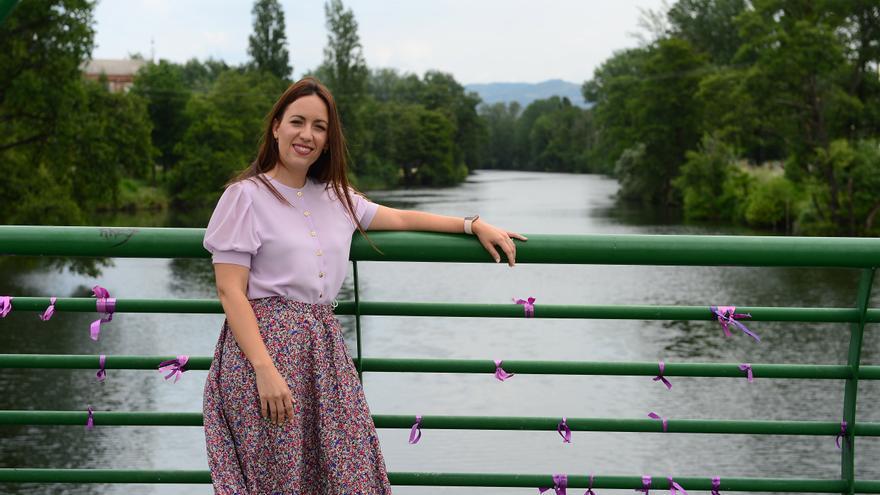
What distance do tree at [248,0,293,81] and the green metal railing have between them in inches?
3339

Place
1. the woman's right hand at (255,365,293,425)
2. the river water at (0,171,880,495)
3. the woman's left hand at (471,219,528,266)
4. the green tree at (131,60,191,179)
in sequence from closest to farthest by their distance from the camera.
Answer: the woman's right hand at (255,365,293,425) → the woman's left hand at (471,219,528,266) → the river water at (0,171,880,495) → the green tree at (131,60,191,179)

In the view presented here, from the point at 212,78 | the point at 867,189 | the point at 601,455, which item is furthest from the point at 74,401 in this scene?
the point at 212,78

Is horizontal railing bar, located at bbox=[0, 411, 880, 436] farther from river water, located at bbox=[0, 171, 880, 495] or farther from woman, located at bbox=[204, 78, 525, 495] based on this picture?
river water, located at bbox=[0, 171, 880, 495]

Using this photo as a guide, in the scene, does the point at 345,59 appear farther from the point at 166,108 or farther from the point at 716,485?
the point at 716,485

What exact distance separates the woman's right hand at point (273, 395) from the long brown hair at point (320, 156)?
429 millimetres

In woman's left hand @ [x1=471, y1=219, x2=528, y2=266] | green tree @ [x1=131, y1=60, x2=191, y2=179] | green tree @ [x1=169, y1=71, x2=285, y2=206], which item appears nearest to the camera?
woman's left hand @ [x1=471, y1=219, x2=528, y2=266]

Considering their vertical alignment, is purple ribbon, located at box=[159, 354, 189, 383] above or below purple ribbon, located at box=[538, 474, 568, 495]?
above

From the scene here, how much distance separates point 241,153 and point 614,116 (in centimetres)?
2545

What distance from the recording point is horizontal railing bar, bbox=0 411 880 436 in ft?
9.23

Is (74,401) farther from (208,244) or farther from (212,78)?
(212,78)

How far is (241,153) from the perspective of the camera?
223 ft

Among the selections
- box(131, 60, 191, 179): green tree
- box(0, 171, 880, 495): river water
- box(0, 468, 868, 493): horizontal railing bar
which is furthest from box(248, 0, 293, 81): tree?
box(0, 468, 868, 493): horizontal railing bar

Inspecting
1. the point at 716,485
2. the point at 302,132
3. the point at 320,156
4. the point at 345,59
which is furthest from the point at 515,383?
the point at 345,59

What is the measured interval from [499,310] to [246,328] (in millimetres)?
663
